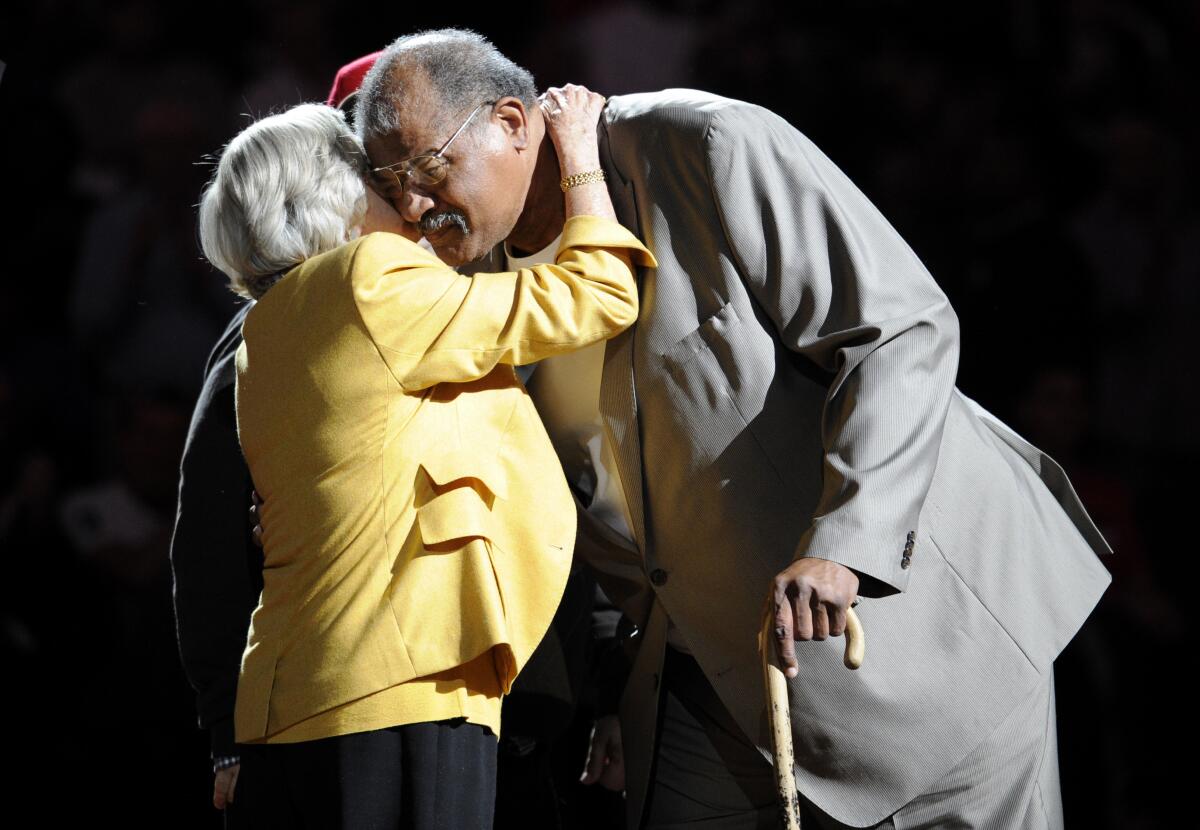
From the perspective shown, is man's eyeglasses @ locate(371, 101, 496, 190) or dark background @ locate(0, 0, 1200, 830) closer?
man's eyeglasses @ locate(371, 101, 496, 190)

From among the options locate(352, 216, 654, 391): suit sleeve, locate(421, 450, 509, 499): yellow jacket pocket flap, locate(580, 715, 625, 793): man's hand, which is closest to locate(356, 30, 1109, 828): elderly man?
locate(352, 216, 654, 391): suit sleeve

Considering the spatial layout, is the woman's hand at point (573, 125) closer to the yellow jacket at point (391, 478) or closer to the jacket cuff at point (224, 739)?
the yellow jacket at point (391, 478)

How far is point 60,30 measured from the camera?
5.40 meters

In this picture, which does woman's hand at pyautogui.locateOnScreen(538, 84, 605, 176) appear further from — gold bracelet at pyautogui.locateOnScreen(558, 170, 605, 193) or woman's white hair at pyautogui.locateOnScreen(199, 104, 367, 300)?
woman's white hair at pyautogui.locateOnScreen(199, 104, 367, 300)

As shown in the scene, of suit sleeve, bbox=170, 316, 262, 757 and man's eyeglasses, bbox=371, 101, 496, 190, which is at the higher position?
man's eyeglasses, bbox=371, 101, 496, 190

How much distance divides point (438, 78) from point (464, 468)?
640 millimetres

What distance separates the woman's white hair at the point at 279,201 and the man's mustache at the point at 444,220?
10cm

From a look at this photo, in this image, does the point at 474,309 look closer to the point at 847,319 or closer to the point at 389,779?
the point at 847,319

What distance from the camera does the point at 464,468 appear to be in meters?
2.04

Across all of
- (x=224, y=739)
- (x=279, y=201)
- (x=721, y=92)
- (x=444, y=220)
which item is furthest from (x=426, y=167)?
(x=721, y=92)

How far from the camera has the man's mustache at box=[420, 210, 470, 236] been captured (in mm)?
2367

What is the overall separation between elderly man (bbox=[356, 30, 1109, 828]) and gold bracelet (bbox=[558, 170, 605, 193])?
0.05 m

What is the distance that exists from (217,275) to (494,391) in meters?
2.81

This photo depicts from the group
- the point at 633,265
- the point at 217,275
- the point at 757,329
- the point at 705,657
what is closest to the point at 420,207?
the point at 633,265
